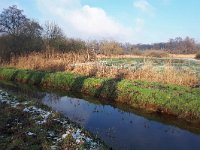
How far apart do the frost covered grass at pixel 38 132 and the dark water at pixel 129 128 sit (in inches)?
46.1

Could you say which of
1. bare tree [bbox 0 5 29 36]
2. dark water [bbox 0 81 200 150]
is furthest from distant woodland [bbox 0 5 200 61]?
dark water [bbox 0 81 200 150]

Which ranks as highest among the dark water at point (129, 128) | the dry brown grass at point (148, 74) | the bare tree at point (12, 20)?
the bare tree at point (12, 20)

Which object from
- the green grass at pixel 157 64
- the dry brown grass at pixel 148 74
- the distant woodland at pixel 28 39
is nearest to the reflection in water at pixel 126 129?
the dry brown grass at pixel 148 74

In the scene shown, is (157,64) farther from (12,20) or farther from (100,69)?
(12,20)

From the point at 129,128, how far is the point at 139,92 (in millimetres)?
3833

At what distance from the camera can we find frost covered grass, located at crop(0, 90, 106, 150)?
7.23 metres

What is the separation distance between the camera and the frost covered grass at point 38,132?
7.23m

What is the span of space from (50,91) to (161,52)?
33.3 metres

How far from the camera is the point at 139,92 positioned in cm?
1455

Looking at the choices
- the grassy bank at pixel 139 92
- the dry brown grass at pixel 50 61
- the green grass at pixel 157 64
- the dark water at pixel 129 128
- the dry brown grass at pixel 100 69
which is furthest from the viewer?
the dry brown grass at pixel 50 61

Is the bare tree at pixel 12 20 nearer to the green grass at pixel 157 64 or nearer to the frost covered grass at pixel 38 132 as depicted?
the green grass at pixel 157 64

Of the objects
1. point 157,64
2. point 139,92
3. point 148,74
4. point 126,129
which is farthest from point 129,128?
point 157,64

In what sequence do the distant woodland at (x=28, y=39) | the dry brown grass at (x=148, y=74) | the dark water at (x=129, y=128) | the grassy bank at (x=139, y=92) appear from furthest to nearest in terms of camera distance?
1. the distant woodland at (x=28, y=39)
2. the dry brown grass at (x=148, y=74)
3. the grassy bank at (x=139, y=92)
4. the dark water at (x=129, y=128)

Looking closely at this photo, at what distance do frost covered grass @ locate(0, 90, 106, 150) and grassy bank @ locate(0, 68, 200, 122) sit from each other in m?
5.01
